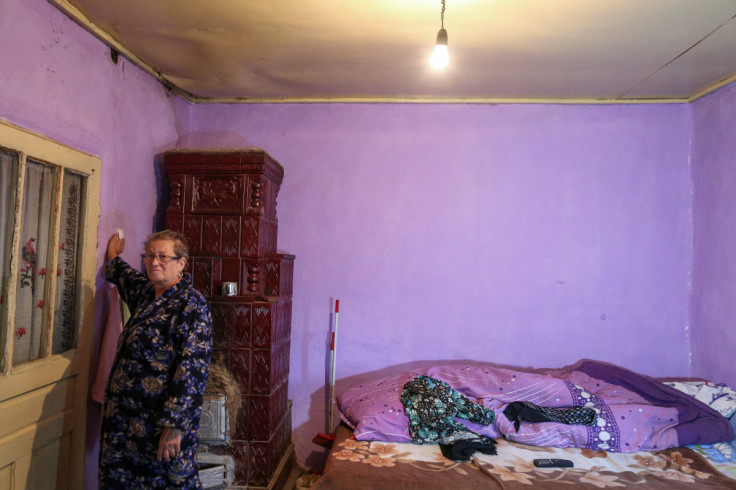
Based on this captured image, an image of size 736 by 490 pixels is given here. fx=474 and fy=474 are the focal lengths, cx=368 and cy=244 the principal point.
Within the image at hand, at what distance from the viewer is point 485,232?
3.36 m

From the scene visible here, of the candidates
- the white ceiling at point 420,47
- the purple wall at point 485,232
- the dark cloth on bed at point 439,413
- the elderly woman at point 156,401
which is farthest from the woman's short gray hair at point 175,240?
the dark cloth on bed at point 439,413

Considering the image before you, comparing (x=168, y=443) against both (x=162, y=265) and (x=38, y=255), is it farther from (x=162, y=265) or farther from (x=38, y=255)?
(x=38, y=255)

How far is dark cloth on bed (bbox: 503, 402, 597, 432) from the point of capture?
8.71ft

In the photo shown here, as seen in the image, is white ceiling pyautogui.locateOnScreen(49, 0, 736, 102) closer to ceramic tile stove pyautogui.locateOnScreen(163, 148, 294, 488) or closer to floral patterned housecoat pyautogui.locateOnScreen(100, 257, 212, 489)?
ceramic tile stove pyautogui.locateOnScreen(163, 148, 294, 488)

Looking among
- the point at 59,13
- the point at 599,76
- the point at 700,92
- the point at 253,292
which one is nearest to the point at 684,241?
the point at 700,92

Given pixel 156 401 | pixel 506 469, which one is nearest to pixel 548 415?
pixel 506 469

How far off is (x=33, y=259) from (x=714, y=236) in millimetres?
3838

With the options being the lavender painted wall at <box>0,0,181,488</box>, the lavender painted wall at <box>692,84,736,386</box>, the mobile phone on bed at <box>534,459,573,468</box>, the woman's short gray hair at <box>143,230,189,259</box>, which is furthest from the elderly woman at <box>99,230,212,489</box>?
the lavender painted wall at <box>692,84,736,386</box>

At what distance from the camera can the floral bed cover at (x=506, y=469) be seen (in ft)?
7.06

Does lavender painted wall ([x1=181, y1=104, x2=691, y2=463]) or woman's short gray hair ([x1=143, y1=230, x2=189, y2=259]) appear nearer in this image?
woman's short gray hair ([x1=143, y1=230, x2=189, y2=259])

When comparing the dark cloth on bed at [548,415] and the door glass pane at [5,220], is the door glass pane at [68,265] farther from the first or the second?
the dark cloth on bed at [548,415]

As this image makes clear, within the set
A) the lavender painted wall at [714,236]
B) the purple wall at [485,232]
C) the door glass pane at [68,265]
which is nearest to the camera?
the door glass pane at [68,265]

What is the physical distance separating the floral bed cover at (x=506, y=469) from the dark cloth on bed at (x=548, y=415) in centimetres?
14

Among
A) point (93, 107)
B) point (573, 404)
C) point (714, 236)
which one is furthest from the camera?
point (714, 236)
